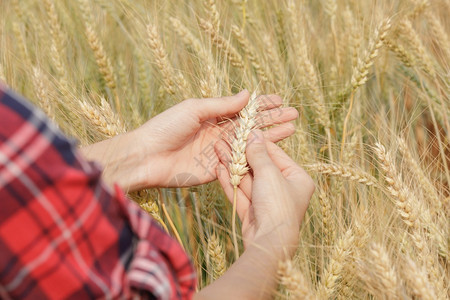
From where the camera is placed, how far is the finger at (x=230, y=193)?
136 centimetres

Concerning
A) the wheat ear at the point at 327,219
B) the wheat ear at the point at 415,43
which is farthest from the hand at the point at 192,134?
the wheat ear at the point at 415,43

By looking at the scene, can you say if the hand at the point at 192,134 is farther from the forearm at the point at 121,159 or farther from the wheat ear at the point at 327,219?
the wheat ear at the point at 327,219

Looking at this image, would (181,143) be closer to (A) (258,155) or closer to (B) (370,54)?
(A) (258,155)

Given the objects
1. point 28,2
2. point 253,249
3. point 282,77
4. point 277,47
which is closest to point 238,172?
point 253,249

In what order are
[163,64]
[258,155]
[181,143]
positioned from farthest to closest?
1. [163,64]
2. [181,143]
3. [258,155]

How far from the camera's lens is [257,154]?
1324mm

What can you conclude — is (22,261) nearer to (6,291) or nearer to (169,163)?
(6,291)

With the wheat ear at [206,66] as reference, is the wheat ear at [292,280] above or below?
below

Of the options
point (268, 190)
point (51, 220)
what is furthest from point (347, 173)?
point (51, 220)

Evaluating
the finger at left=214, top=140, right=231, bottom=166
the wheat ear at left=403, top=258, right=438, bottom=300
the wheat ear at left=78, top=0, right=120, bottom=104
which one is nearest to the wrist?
the wheat ear at left=403, top=258, right=438, bottom=300

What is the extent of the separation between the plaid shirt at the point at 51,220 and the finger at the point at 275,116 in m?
0.80

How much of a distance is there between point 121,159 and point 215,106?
0.84 feet

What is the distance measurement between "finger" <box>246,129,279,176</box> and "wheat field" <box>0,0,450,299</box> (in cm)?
14

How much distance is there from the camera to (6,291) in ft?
2.15
